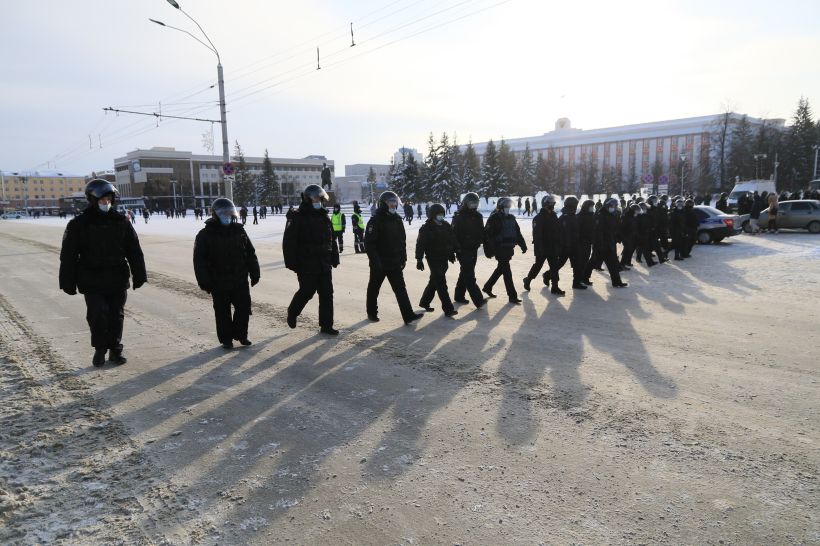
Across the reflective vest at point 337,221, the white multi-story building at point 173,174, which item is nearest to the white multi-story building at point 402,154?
the white multi-story building at point 173,174

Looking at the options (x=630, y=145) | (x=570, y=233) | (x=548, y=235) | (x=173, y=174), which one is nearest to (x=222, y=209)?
(x=548, y=235)

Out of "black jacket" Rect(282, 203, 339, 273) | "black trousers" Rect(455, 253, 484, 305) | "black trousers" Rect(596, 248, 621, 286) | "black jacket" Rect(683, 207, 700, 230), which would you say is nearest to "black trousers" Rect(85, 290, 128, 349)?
"black jacket" Rect(282, 203, 339, 273)

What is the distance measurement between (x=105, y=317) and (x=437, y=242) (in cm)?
464

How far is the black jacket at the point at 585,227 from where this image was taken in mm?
10346

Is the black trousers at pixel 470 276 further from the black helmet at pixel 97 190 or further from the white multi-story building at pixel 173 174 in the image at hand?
the white multi-story building at pixel 173 174

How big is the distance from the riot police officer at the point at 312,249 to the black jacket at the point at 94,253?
1941 mm

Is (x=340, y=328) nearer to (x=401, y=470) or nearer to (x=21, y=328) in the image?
(x=401, y=470)

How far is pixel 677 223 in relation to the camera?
14.3 metres

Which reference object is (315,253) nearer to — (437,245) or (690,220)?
(437,245)

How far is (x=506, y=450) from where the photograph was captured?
3553 mm

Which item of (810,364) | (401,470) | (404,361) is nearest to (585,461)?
(401,470)

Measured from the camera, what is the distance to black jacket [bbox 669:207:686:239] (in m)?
14.3

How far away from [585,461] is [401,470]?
125cm

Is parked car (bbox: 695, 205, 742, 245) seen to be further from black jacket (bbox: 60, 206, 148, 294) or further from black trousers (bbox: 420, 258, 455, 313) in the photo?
black jacket (bbox: 60, 206, 148, 294)
